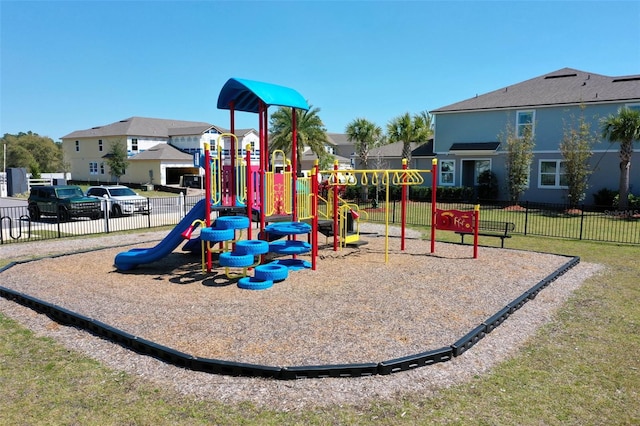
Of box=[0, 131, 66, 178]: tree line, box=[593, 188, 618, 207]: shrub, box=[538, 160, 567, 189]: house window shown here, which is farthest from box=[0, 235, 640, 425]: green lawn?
box=[0, 131, 66, 178]: tree line

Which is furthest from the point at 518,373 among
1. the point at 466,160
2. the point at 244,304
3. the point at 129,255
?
the point at 466,160

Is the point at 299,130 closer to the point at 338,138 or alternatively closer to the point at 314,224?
the point at 314,224

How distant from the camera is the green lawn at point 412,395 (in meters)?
4.73

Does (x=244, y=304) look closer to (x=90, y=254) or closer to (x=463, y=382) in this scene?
(x=463, y=382)

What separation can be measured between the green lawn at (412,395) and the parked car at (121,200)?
18.5 meters

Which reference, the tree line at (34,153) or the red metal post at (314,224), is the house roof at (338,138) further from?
the red metal post at (314,224)

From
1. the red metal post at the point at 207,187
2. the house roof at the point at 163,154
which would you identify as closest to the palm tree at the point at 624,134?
the red metal post at the point at 207,187

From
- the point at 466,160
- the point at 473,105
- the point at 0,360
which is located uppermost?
the point at 473,105

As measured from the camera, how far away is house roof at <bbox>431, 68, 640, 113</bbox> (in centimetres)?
2703

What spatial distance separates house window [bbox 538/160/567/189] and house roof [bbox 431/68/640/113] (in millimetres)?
3573

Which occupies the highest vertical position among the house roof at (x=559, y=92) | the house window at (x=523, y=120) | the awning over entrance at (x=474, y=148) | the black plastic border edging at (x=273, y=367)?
the house roof at (x=559, y=92)

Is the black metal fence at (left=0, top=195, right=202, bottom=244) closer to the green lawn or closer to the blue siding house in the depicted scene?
the green lawn

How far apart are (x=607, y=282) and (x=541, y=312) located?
131 inches

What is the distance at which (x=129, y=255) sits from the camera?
11.5 m
